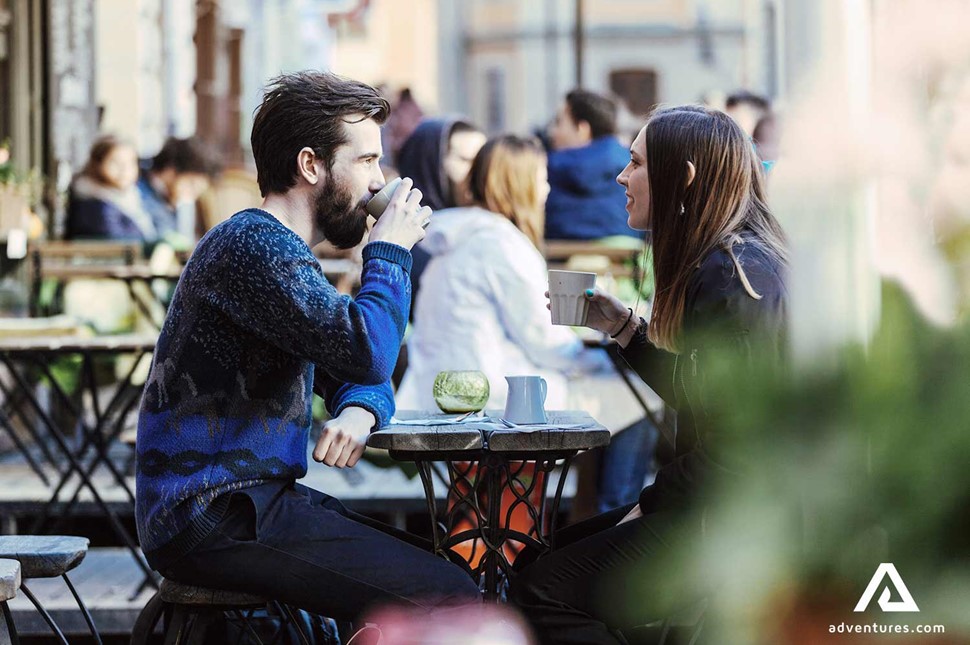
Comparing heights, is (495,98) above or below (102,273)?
above

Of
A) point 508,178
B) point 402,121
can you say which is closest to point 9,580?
point 508,178

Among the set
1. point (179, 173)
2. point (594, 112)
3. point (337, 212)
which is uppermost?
point (594, 112)

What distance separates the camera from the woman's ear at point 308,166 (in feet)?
8.59

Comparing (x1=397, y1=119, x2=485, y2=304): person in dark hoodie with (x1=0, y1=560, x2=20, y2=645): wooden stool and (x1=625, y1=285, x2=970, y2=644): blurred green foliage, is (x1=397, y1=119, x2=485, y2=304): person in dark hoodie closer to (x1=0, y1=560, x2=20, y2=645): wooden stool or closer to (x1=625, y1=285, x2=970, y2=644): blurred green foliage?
(x1=0, y1=560, x2=20, y2=645): wooden stool

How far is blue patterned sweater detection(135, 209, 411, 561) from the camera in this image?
2412mm

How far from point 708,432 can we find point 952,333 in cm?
116

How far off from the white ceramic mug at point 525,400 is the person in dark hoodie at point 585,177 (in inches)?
170

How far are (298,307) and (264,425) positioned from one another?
242 millimetres

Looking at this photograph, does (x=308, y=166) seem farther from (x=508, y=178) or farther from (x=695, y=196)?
(x=508, y=178)

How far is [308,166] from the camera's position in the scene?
2.63m

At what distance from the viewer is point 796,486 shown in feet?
3.93

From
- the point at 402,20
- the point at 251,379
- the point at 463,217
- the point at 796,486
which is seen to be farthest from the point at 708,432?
the point at 402,20

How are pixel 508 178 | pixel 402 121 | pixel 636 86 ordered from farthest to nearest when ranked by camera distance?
pixel 636 86 → pixel 402 121 → pixel 508 178

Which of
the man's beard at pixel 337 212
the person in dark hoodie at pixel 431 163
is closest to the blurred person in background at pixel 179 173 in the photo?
the person in dark hoodie at pixel 431 163
